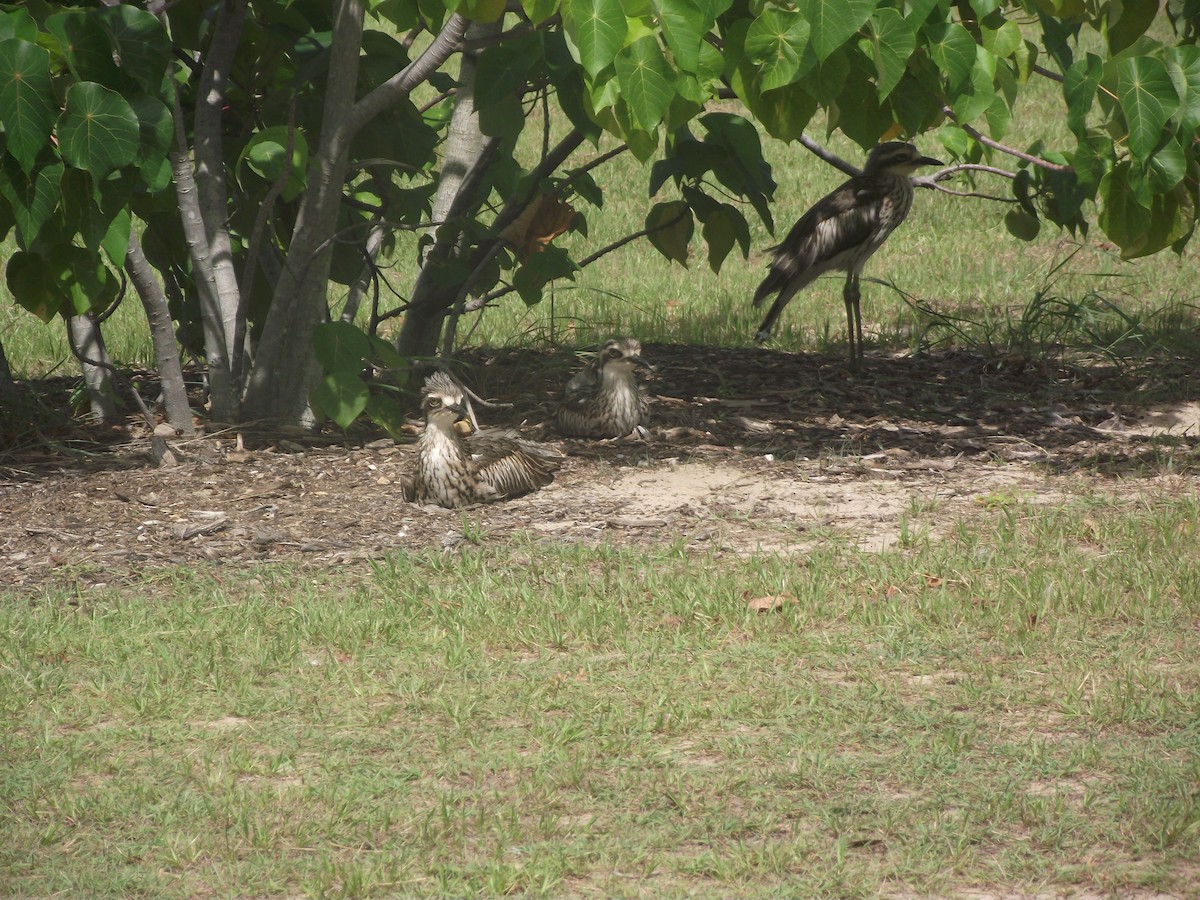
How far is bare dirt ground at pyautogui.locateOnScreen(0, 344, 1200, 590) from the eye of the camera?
596 centimetres

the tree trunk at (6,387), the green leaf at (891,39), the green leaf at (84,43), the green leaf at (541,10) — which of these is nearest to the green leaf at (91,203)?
the green leaf at (84,43)

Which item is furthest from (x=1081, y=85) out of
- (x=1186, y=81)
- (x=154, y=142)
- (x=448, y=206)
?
(x=448, y=206)

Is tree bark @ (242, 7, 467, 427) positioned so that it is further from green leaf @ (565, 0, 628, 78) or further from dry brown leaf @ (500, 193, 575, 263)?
green leaf @ (565, 0, 628, 78)

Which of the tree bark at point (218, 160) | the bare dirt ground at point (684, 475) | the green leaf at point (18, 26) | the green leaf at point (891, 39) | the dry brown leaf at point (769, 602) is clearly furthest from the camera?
the tree bark at point (218, 160)

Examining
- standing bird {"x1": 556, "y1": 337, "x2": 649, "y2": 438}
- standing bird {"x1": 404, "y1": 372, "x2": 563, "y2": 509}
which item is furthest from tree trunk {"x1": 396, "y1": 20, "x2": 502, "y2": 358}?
standing bird {"x1": 404, "y1": 372, "x2": 563, "y2": 509}

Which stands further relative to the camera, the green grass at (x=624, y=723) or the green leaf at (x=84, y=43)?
the green leaf at (x=84, y=43)

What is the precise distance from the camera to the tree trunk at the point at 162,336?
6887 millimetres

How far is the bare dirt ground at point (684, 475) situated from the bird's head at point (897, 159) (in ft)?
4.65

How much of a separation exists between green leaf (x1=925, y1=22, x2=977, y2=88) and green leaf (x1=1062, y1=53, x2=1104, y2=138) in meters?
0.43

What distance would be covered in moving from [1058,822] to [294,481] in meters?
4.17

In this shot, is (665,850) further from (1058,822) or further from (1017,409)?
(1017,409)

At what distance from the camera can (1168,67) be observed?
5.19 meters


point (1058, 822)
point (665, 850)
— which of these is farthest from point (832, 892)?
point (1058, 822)

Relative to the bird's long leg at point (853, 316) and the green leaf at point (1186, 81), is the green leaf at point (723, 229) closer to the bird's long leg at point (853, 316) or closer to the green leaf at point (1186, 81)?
the bird's long leg at point (853, 316)
